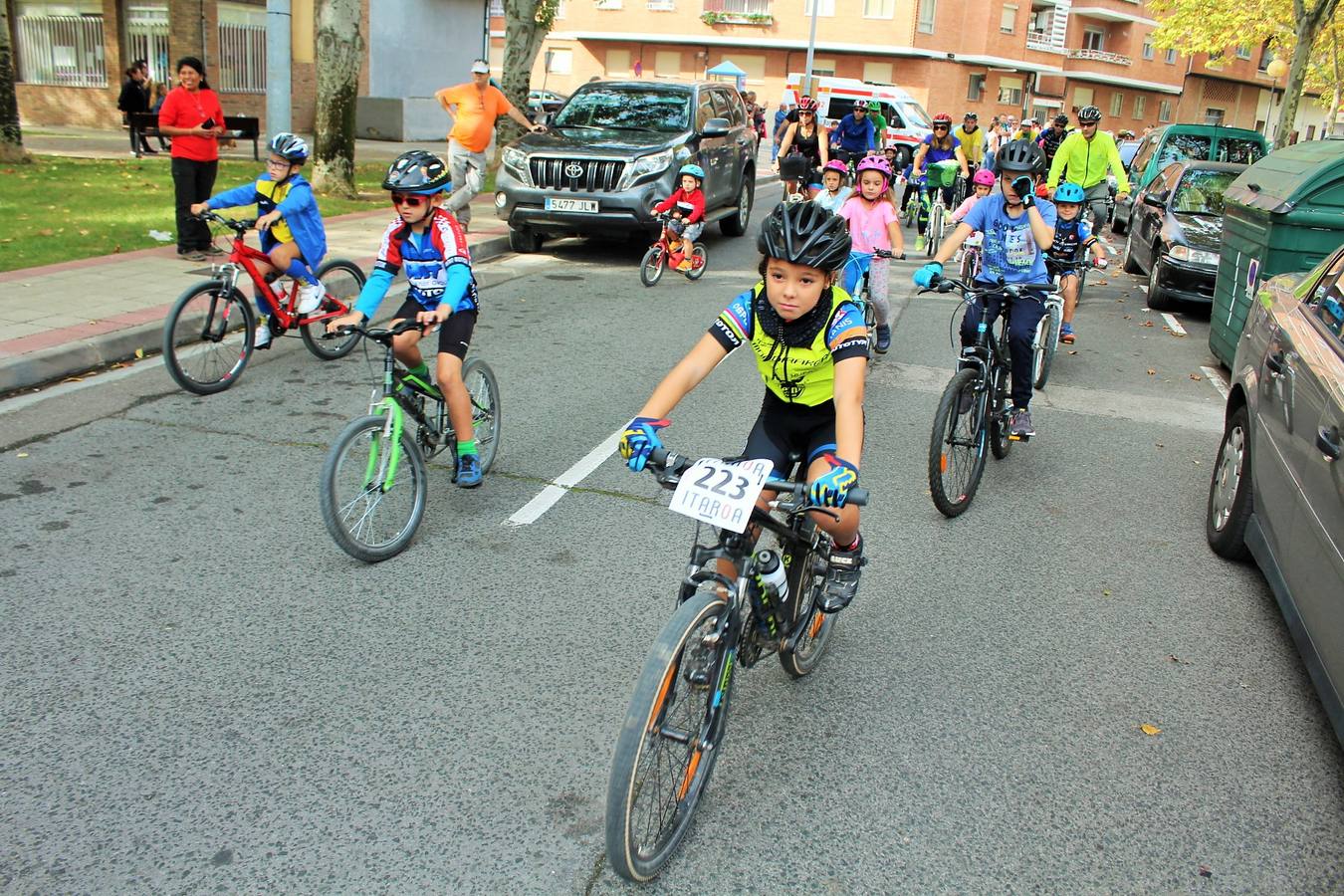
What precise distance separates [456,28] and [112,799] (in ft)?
97.4

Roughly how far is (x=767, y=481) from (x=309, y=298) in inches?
215

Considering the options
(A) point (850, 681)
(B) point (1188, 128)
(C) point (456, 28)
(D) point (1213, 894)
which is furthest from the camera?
(C) point (456, 28)

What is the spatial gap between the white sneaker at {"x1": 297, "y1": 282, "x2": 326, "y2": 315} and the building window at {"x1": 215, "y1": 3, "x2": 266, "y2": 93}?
20.6 meters

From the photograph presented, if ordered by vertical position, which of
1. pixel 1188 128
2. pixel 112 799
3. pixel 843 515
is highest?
pixel 1188 128

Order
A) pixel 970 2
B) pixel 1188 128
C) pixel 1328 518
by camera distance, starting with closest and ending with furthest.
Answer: pixel 1328 518
pixel 1188 128
pixel 970 2

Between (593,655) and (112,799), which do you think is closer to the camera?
(112,799)

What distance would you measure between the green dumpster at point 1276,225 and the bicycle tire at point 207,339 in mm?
7539

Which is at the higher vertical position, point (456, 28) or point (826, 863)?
point (456, 28)

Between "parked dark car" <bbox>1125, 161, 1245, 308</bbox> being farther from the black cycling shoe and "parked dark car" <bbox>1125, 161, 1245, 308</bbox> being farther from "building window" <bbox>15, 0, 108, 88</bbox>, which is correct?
"building window" <bbox>15, 0, 108, 88</bbox>

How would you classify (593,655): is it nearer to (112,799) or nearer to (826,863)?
(826,863)

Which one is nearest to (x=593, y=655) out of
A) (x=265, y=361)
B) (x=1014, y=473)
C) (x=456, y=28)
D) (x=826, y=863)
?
(x=826, y=863)

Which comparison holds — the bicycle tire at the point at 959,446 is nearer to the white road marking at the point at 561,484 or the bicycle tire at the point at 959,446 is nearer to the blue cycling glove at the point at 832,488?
the white road marking at the point at 561,484

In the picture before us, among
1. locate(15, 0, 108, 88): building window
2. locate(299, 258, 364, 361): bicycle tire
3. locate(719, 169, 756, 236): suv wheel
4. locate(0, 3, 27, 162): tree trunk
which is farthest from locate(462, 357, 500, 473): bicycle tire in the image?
locate(15, 0, 108, 88): building window

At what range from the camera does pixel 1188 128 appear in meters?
17.9
